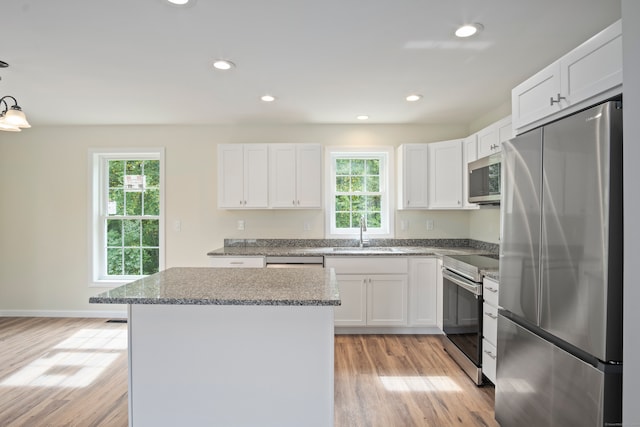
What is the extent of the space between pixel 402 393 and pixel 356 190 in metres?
2.40

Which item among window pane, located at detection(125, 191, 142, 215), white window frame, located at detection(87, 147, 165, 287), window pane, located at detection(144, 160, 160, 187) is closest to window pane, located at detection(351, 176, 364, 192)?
white window frame, located at detection(87, 147, 165, 287)

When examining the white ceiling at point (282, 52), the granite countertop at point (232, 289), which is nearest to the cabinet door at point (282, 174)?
the white ceiling at point (282, 52)

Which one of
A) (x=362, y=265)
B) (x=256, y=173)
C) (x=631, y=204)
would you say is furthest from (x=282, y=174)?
(x=631, y=204)

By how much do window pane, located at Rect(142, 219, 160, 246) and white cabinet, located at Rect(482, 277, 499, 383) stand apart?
3781 mm

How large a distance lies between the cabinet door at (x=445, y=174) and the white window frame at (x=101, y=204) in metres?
3.29

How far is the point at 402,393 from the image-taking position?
2354mm

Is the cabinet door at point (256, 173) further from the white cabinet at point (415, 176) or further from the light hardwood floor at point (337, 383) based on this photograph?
the light hardwood floor at point (337, 383)

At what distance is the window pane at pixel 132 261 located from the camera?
4227mm

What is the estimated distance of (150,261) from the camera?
4.20 m

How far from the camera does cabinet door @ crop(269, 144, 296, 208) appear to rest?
3.78 metres

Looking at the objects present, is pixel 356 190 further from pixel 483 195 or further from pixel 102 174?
pixel 102 174

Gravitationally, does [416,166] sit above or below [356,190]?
above

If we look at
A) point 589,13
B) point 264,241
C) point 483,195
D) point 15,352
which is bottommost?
point 15,352

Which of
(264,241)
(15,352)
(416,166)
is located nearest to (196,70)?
(264,241)
